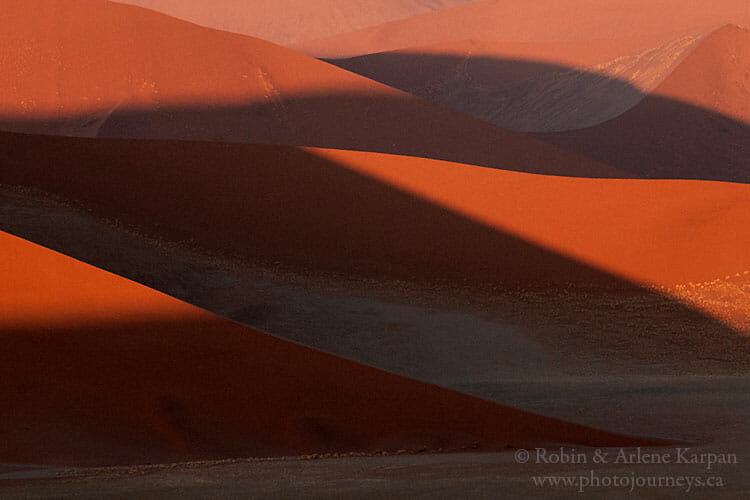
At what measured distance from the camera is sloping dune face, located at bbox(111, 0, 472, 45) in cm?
8212

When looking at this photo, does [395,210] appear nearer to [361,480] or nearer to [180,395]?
[180,395]

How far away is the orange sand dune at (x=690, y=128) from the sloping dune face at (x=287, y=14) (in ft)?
170

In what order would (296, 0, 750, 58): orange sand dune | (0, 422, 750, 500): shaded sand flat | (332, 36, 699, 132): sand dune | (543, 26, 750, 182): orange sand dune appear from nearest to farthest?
(0, 422, 750, 500): shaded sand flat, (543, 26, 750, 182): orange sand dune, (332, 36, 699, 132): sand dune, (296, 0, 750, 58): orange sand dune

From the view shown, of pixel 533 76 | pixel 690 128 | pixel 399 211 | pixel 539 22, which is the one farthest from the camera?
pixel 539 22

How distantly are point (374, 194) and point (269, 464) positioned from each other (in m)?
9.72

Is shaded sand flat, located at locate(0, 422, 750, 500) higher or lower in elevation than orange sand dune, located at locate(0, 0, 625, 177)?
lower

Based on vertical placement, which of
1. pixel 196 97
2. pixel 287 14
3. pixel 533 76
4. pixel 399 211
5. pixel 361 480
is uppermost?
pixel 287 14

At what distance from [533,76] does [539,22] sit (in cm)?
2123

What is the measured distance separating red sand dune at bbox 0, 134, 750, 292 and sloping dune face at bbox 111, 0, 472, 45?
2654 inches

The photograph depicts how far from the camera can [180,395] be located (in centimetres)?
690

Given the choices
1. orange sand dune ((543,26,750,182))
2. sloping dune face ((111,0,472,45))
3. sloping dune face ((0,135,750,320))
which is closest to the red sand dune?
sloping dune face ((0,135,750,320))

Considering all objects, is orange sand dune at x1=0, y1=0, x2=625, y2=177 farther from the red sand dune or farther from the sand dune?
the sand dune

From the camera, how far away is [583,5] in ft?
196

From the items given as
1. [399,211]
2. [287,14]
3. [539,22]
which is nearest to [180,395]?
[399,211]
